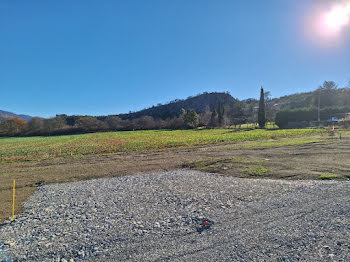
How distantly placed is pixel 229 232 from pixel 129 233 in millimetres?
2640

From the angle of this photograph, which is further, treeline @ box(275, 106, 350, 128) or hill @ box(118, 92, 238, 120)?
hill @ box(118, 92, 238, 120)

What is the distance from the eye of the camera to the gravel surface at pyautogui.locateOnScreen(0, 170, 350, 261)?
14.0 ft

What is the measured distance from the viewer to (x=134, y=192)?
28.7ft

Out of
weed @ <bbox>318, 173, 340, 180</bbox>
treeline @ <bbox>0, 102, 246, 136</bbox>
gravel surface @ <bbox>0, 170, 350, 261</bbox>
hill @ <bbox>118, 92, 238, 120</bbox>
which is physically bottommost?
gravel surface @ <bbox>0, 170, 350, 261</bbox>

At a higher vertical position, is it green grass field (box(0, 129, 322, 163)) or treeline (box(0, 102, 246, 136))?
treeline (box(0, 102, 246, 136))

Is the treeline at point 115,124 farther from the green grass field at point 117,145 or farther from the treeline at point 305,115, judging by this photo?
the green grass field at point 117,145

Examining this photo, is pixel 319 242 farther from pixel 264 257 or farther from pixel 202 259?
pixel 202 259

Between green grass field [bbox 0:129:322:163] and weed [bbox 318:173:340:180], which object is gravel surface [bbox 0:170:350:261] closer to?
weed [bbox 318:173:340:180]

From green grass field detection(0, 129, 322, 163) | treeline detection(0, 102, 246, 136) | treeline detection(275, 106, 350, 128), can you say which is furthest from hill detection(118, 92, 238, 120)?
green grass field detection(0, 129, 322, 163)

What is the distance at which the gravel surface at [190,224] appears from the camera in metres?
4.27

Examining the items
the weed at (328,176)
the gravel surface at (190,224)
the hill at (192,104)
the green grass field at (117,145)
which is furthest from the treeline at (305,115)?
the hill at (192,104)

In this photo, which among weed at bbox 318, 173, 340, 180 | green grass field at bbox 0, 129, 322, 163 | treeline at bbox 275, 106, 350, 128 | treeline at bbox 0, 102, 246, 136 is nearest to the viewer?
weed at bbox 318, 173, 340, 180

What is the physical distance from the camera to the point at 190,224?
5.59 m

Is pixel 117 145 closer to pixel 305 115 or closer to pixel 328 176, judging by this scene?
pixel 328 176
